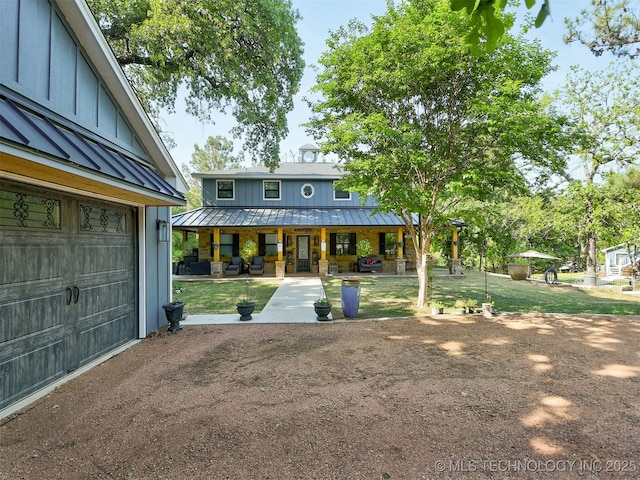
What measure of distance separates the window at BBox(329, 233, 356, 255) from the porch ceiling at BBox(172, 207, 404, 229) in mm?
1431

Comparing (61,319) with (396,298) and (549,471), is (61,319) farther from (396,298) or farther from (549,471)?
(396,298)

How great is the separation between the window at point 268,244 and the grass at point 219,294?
2888 millimetres

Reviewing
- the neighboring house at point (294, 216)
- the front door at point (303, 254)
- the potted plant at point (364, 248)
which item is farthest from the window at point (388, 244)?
the front door at point (303, 254)

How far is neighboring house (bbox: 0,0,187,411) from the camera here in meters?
3.52

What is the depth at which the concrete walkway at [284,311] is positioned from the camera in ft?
24.9

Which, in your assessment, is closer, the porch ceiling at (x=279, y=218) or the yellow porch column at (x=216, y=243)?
the porch ceiling at (x=279, y=218)

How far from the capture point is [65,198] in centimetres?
451

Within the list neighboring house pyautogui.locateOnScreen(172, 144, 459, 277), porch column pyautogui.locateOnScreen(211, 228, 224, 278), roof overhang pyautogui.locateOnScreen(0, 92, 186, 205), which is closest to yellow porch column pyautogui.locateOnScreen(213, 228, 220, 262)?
porch column pyautogui.locateOnScreen(211, 228, 224, 278)

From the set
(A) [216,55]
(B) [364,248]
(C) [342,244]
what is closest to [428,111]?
(B) [364,248]

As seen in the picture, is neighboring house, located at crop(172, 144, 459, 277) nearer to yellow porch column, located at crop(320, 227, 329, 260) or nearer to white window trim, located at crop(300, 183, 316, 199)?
white window trim, located at crop(300, 183, 316, 199)

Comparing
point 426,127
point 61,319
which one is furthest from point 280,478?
point 426,127

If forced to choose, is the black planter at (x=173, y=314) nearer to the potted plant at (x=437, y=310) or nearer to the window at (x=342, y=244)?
the potted plant at (x=437, y=310)

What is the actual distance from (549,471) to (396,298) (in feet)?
25.9

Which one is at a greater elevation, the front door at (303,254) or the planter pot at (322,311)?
the front door at (303,254)
